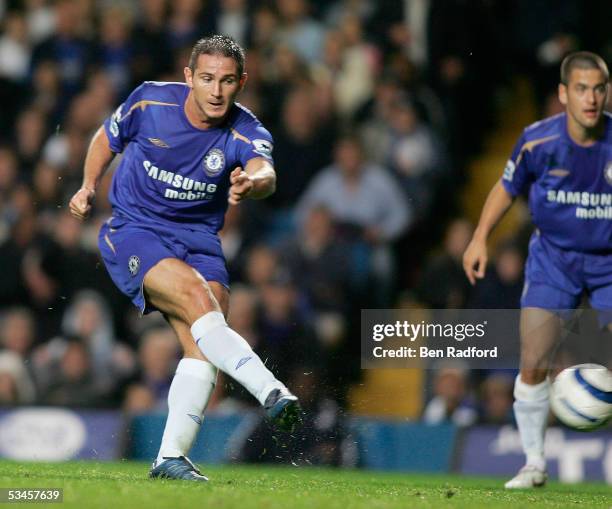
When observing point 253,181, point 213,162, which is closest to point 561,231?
point 213,162

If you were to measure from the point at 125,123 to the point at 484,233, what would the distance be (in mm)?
2441

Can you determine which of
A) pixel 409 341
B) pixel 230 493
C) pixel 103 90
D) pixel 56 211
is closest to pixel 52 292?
pixel 56 211

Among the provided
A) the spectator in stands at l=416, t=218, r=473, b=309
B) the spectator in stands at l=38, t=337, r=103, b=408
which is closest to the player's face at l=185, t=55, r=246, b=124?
the spectator in stands at l=38, t=337, r=103, b=408

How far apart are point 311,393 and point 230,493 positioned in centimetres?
377

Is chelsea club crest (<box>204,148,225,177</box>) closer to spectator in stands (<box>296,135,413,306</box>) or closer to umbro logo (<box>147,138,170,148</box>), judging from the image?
umbro logo (<box>147,138,170,148</box>)

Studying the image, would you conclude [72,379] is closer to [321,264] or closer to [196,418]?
[321,264]

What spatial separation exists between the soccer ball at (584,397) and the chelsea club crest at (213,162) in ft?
7.60

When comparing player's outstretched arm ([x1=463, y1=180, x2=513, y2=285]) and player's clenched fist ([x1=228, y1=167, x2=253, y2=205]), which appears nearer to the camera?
player's clenched fist ([x1=228, y1=167, x2=253, y2=205])

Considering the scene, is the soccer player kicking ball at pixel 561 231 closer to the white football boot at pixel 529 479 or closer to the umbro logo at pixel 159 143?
the white football boot at pixel 529 479

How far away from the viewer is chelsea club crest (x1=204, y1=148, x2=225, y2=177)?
7.35 m

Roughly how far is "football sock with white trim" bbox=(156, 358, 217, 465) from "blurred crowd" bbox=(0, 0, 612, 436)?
11.6 feet

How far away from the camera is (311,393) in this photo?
32.2ft

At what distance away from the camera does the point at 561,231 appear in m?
8.45

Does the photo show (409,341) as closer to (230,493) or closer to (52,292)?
(52,292)
